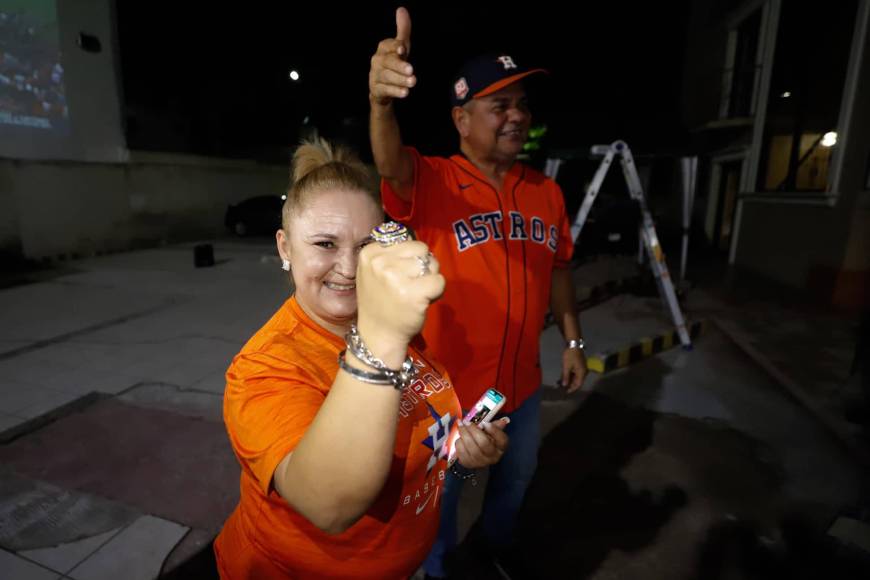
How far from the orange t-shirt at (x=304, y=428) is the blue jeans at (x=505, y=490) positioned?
32.9 inches

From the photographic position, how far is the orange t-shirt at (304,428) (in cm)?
106

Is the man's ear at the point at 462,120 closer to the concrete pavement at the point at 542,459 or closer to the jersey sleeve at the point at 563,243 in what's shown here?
the jersey sleeve at the point at 563,243

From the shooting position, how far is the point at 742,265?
37.2ft

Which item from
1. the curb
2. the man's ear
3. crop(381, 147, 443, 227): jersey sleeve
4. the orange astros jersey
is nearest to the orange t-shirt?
the orange astros jersey

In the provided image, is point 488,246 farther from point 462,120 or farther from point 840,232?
point 840,232

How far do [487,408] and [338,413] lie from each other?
65 centimetres

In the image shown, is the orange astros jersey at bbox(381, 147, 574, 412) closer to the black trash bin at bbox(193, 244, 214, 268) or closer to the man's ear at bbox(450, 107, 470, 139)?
the man's ear at bbox(450, 107, 470, 139)

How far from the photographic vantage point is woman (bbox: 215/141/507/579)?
31.1 inches

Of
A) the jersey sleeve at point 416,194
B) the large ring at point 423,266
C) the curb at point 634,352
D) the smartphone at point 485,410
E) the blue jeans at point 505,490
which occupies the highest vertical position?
the jersey sleeve at point 416,194

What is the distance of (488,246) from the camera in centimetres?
205

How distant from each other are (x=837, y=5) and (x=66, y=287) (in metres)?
15.3

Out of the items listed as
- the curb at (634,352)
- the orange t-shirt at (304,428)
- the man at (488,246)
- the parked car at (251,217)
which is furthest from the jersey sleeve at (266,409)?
the parked car at (251,217)

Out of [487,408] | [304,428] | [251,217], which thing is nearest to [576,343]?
[487,408]

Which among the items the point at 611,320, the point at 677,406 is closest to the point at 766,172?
the point at 611,320
